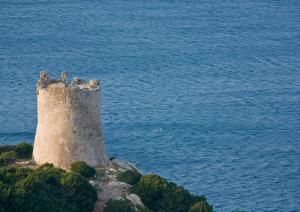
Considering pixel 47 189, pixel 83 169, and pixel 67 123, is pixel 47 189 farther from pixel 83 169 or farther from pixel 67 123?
pixel 67 123

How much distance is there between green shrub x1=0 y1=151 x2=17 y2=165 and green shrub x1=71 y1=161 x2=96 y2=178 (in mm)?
5374

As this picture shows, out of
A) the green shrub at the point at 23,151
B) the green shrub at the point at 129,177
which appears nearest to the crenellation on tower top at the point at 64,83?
the green shrub at the point at 23,151

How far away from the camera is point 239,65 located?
Result: 19575 cm

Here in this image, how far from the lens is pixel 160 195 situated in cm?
7131

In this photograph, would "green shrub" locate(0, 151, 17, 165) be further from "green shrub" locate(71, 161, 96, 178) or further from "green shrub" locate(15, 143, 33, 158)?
"green shrub" locate(71, 161, 96, 178)

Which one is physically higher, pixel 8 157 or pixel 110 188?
pixel 8 157

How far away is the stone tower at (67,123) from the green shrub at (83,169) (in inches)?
41.7

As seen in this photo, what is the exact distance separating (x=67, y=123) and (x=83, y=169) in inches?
136

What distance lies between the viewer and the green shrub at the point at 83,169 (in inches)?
2734

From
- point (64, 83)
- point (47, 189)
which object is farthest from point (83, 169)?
point (64, 83)

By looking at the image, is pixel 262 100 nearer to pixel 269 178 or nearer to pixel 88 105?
pixel 269 178

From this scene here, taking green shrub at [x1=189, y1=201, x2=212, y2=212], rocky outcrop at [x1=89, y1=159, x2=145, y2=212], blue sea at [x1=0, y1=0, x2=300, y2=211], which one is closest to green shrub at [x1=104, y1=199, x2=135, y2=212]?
rocky outcrop at [x1=89, y1=159, x2=145, y2=212]

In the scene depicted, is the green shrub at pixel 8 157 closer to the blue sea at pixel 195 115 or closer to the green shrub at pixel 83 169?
the green shrub at pixel 83 169

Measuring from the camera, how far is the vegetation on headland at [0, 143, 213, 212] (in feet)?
204
